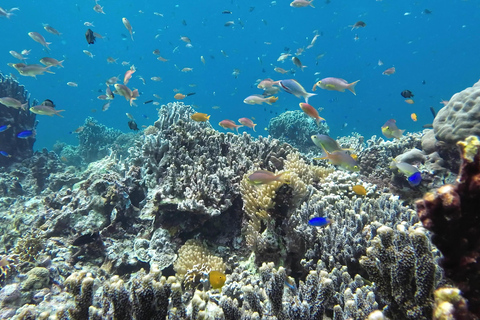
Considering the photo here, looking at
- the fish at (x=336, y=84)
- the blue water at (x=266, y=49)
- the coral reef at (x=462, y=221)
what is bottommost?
the coral reef at (x=462, y=221)

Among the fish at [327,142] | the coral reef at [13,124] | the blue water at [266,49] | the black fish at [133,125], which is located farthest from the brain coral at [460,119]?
the blue water at [266,49]

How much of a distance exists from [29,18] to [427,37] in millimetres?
128567

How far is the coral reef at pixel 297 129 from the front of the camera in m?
13.7

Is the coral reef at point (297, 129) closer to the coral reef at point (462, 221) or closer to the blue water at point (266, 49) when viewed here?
the coral reef at point (462, 221)

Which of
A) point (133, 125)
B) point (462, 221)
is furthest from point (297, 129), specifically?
point (462, 221)

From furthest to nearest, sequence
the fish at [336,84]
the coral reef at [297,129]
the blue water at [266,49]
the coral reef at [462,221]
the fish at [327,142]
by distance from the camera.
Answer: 1. the blue water at [266,49]
2. the coral reef at [297,129]
3. the fish at [336,84]
4. the fish at [327,142]
5. the coral reef at [462,221]

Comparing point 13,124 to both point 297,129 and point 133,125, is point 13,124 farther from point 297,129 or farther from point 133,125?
point 297,129

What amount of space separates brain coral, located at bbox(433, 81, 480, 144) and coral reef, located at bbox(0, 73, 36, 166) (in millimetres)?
15289

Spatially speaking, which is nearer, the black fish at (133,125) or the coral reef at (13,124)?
the black fish at (133,125)

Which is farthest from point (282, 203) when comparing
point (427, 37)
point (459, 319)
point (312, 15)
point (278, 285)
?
point (427, 37)

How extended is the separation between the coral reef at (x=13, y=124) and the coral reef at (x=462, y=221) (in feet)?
45.8

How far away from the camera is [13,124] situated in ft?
34.6

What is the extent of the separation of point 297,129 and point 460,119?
8969 millimetres

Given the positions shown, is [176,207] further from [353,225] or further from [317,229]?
[353,225]
